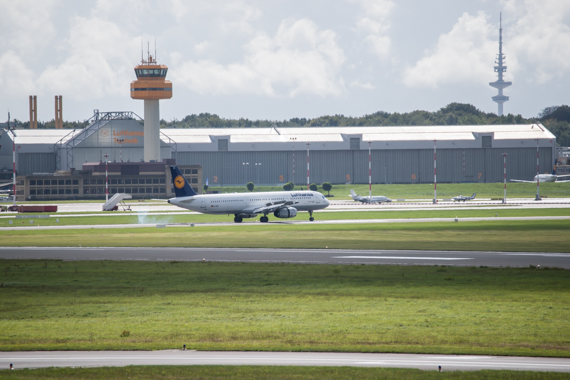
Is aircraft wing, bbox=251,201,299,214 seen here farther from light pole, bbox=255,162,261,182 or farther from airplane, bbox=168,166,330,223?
light pole, bbox=255,162,261,182

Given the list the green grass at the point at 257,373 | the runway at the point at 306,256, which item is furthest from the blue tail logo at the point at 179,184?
the green grass at the point at 257,373

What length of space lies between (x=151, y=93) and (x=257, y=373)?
13929 centimetres

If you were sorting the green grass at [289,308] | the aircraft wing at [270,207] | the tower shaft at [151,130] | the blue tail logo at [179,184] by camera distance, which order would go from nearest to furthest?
1. the green grass at [289,308]
2. the blue tail logo at [179,184]
3. the aircraft wing at [270,207]
4. the tower shaft at [151,130]

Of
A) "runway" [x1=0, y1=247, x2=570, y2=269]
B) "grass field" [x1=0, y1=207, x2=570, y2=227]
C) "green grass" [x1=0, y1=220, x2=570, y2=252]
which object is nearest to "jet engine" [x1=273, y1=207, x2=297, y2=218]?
"grass field" [x1=0, y1=207, x2=570, y2=227]

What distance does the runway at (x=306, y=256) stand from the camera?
4012 cm

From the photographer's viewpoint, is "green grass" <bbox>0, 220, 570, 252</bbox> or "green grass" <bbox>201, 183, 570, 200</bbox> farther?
"green grass" <bbox>201, 183, 570, 200</bbox>

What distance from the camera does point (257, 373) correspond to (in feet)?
54.2

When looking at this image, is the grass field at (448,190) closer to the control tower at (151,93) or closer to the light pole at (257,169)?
the light pole at (257,169)

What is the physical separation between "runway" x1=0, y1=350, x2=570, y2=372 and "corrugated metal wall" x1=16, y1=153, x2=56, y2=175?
160 m

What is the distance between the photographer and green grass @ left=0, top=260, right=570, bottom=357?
2017 cm

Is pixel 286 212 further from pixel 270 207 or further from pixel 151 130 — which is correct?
pixel 151 130

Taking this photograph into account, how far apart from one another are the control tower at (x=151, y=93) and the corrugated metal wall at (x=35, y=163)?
3231 centimetres

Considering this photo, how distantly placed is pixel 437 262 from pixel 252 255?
1247 centimetres

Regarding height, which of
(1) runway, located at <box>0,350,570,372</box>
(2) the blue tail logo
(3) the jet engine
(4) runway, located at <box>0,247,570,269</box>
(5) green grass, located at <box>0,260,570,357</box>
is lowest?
(4) runway, located at <box>0,247,570,269</box>
